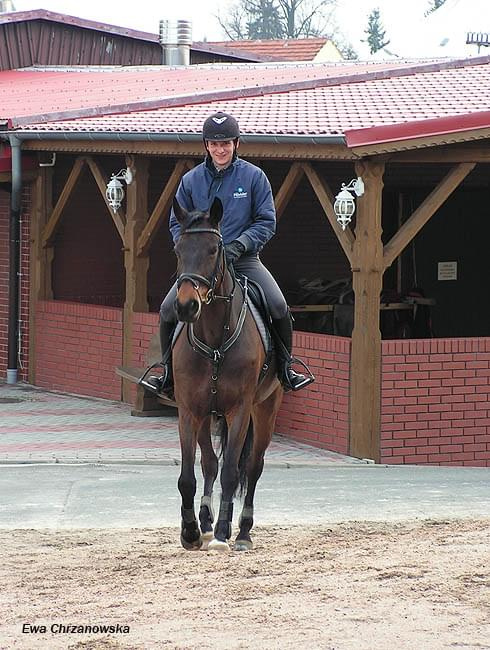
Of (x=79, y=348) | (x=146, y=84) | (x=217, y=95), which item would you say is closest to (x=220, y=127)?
(x=217, y=95)

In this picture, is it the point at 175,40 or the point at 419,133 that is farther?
the point at 175,40

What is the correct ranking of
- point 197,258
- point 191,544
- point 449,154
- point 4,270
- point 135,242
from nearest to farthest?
point 197,258 < point 191,544 < point 449,154 < point 135,242 < point 4,270

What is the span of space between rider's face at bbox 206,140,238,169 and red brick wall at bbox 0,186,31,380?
9.32 metres

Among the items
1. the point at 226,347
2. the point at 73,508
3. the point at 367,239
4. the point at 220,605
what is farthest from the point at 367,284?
the point at 220,605

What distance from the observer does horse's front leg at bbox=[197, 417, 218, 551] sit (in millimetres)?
8875

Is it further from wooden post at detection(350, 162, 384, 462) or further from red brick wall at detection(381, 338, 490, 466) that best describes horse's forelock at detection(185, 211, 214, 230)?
red brick wall at detection(381, 338, 490, 466)

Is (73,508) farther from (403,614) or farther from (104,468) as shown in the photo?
(403,614)

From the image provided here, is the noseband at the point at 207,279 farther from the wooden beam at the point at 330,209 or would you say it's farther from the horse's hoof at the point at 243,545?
the wooden beam at the point at 330,209

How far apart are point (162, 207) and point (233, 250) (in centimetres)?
Answer: 673

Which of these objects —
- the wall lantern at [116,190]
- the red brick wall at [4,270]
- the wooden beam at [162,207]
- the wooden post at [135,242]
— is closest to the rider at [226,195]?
the wooden beam at [162,207]

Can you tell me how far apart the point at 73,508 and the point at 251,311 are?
260cm

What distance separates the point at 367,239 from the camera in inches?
500

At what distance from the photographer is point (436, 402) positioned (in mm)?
13180

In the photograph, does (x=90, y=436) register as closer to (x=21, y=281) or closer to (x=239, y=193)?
(x=21, y=281)
